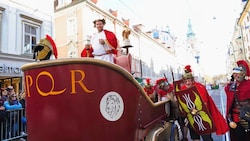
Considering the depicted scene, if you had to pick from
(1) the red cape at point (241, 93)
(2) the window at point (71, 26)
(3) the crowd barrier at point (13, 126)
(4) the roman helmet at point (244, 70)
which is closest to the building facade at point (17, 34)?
(3) the crowd barrier at point (13, 126)

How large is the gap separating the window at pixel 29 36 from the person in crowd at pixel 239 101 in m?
10.6

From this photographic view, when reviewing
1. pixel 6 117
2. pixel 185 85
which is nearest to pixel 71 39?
pixel 6 117

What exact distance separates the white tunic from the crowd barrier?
9.78ft

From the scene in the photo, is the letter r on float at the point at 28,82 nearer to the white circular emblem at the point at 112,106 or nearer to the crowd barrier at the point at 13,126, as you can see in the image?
the white circular emblem at the point at 112,106

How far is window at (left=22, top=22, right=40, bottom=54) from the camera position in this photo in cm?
1209

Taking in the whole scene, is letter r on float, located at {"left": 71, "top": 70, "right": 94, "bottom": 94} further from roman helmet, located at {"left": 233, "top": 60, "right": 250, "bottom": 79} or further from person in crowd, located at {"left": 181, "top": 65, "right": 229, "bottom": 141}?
roman helmet, located at {"left": 233, "top": 60, "right": 250, "bottom": 79}

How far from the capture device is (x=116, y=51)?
12.7 feet

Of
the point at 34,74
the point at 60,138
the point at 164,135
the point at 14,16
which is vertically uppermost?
the point at 14,16

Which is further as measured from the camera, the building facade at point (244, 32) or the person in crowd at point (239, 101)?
the building facade at point (244, 32)

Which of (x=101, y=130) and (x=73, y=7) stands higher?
(x=73, y=7)

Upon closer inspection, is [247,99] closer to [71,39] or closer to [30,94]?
[30,94]

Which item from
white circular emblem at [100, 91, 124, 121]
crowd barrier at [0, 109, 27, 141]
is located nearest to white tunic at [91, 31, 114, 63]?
white circular emblem at [100, 91, 124, 121]

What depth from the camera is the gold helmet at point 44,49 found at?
268cm

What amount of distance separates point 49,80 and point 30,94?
31 centimetres
